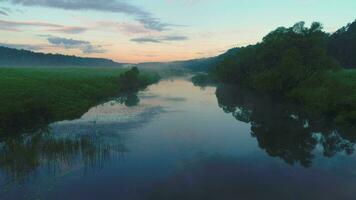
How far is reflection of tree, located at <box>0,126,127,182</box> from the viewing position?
2066 centimetres

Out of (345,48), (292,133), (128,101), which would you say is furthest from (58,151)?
(345,48)

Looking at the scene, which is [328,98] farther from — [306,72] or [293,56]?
[293,56]

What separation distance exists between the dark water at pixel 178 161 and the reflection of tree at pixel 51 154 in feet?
0.21

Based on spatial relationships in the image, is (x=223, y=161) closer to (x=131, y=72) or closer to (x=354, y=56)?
(x=131, y=72)

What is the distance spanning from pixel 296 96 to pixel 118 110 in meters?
30.0

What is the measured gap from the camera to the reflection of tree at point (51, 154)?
67.8ft

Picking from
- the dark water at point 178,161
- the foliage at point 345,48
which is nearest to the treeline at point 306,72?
the dark water at point 178,161

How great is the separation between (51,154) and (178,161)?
911 centimetres

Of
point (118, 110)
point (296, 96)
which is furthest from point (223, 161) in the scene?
point (296, 96)

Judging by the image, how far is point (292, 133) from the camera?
1320 inches

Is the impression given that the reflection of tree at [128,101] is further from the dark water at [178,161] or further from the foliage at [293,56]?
the foliage at [293,56]

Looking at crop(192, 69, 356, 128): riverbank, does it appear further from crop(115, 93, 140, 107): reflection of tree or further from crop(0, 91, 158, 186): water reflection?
crop(115, 93, 140, 107): reflection of tree

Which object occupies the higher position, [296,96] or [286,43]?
[286,43]

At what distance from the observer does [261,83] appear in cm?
6319
